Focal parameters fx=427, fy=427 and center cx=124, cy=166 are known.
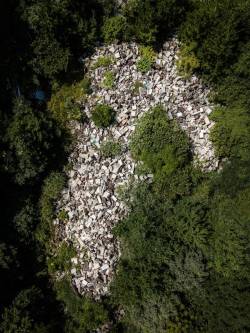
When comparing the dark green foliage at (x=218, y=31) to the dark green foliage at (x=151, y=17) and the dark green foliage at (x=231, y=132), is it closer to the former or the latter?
the dark green foliage at (x=151, y=17)

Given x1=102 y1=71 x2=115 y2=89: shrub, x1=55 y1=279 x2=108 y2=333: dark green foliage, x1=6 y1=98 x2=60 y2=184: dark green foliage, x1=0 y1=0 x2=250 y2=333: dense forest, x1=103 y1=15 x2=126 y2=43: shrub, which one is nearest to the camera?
x1=0 y1=0 x2=250 y2=333: dense forest

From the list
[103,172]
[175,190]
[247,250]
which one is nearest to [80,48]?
[103,172]

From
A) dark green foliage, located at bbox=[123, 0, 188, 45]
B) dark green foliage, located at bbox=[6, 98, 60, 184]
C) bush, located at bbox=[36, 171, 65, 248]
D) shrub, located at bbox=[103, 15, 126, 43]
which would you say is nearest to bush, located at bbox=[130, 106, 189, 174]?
dark green foliage, located at bbox=[123, 0, 188, 45]

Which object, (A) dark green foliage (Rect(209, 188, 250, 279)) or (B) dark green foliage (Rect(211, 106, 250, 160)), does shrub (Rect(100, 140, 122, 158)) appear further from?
(A) dark green foliage (Rect(209, 188, 250, 279))

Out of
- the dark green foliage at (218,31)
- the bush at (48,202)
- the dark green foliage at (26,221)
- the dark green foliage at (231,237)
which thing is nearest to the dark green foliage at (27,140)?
the bush at (48,202)

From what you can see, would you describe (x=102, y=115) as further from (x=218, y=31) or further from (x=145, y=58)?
(x=218, y=31)

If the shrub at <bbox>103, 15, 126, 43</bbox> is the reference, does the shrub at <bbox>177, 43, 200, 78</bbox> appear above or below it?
below

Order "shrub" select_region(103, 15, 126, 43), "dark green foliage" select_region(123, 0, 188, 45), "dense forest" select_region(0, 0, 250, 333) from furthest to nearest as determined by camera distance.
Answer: "shrub" select_region(103, 15, 126, 43)
"dark green foliage" select_region(123, 0, 188, 45)
"dense forest" select_region(0, 0, 250, 333)
